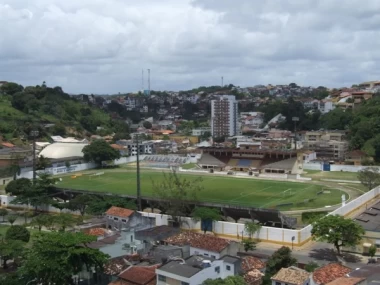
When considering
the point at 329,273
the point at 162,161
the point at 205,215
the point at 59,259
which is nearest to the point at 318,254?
the point at 205,215

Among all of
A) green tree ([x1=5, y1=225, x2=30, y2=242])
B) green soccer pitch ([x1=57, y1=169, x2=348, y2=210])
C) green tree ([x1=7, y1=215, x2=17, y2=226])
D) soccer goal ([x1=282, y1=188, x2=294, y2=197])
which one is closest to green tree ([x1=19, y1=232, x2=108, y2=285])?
green tree ([x1=5, y1=225, x2=30, y2=242])

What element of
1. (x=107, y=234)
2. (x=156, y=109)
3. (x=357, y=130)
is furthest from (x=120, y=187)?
(x=156, y=109)

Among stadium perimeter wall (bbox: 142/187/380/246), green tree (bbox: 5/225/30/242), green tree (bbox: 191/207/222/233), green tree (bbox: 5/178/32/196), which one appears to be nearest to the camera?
green tree (bbox: 5/225/30/242)

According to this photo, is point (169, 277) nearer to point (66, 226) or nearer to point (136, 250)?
point (136, 250)

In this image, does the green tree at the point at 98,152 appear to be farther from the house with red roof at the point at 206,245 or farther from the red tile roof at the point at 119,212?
the house with red roof at the point at 206,245

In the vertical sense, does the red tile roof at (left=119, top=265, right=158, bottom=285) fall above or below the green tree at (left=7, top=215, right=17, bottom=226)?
above

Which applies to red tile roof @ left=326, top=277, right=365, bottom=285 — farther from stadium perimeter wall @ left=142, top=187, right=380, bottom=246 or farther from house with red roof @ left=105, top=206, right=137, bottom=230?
house with red roof @ left=105, top=206, right=137, bottom=230
